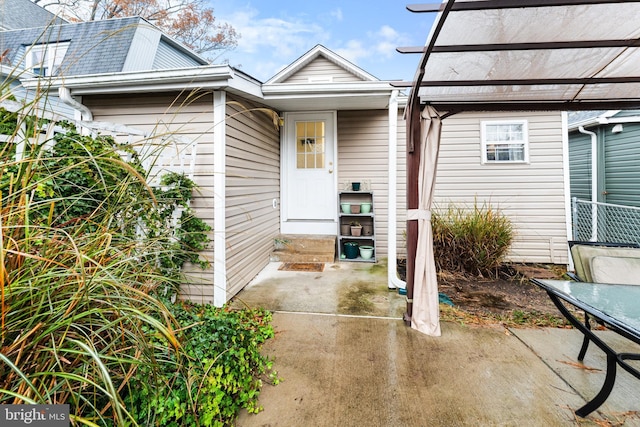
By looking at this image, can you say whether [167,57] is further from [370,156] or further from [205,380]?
[205,380]

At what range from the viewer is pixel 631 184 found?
576 cm

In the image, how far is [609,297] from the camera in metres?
1.71

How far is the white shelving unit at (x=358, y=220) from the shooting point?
4578 millimetres

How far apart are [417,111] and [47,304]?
2.69 m

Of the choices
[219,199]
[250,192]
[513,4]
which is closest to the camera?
[513,4]

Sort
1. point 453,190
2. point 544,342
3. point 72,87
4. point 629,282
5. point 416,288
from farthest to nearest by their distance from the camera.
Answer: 1. point 453,190
2. point 72,87
3. point 416,288
4. point 544,342
5. point 629,282

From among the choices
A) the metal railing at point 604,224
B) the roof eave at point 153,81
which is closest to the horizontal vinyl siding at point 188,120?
the roof eave at point 153,81

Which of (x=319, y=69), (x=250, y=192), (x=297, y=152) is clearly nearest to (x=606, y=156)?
(x=319, y=69)

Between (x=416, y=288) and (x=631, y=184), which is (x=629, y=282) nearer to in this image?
(x=416, y=288)

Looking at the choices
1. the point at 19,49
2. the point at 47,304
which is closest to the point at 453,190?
the point at 47,304

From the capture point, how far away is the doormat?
412cm

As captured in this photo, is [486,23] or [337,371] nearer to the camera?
[486,23]

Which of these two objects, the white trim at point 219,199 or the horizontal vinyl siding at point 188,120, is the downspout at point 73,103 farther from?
the white trim at point 219,199

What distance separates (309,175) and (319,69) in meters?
2.31
